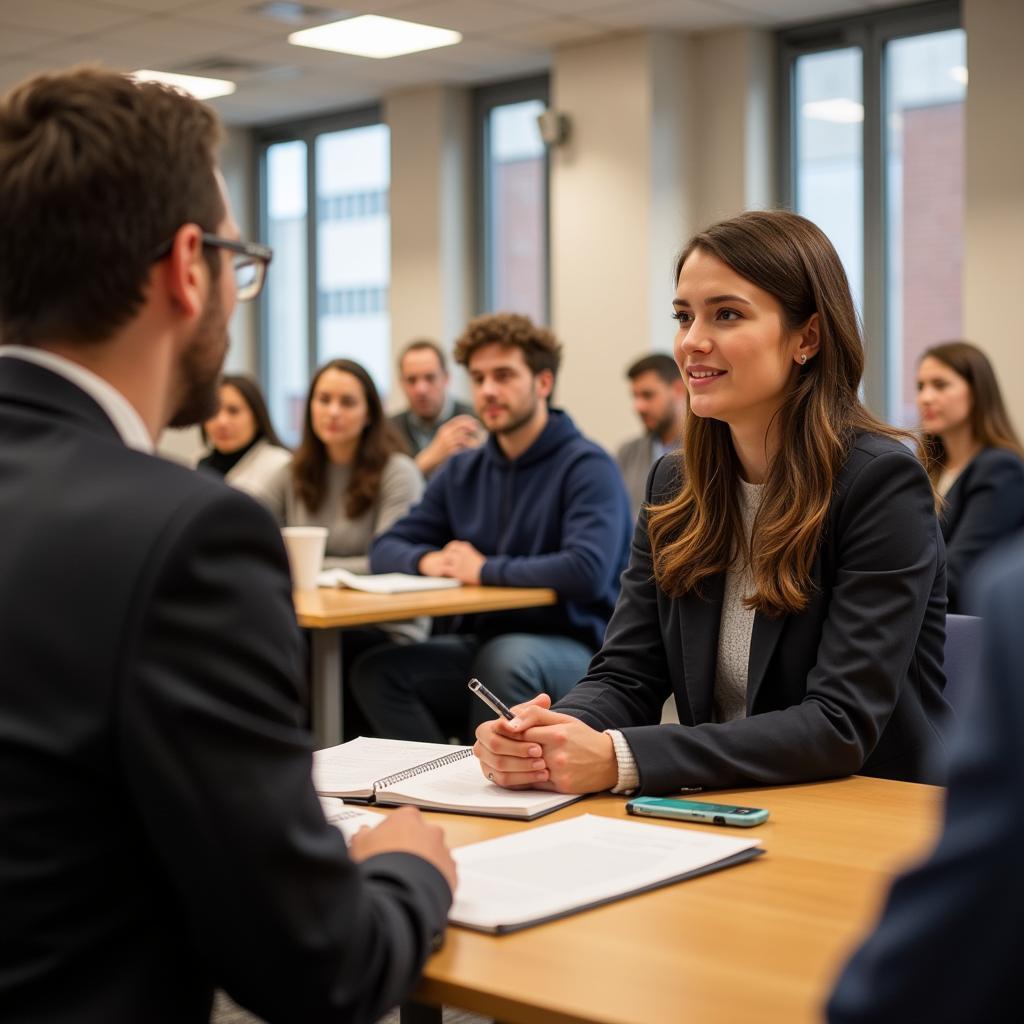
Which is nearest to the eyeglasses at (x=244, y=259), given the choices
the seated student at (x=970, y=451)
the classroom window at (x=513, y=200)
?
the seated student at (x=970, y=451)

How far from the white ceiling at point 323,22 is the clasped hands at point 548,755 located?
519 cm

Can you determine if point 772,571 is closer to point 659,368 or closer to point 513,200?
point 659,368

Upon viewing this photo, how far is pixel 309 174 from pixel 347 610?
22.6ft

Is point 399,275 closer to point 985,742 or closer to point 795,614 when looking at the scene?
point 795,614

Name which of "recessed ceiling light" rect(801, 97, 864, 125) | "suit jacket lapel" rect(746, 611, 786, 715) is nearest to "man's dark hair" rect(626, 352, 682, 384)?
"recessed ceiling light" rect(801, 97, 864, 125)

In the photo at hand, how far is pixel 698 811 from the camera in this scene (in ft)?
5.12

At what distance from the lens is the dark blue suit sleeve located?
930 mm

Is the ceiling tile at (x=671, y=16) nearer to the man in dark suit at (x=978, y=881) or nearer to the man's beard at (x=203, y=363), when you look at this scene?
the man's beard at (x=203, y=363)

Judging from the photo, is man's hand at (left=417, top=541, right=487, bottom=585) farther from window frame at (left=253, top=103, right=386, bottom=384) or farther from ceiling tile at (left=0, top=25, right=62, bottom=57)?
window frame at (left=253, top=103, right=386, bottom=384)

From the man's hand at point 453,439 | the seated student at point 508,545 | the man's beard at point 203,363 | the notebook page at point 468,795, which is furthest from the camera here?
the man's hand at point 453,439

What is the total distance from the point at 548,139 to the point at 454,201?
118 cm

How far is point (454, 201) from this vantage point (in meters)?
8.76

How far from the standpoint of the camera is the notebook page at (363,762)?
5.57 ft

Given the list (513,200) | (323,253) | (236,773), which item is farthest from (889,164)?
(236,773)
